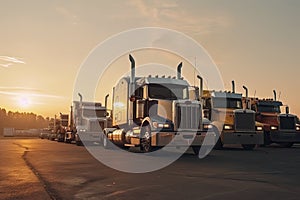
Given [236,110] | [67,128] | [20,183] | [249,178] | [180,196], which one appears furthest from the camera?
[67,128]

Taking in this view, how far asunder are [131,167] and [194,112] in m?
5.69

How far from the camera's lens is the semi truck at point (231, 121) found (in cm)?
2219

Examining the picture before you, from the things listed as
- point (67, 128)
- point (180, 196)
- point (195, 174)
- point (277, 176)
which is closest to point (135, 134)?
point (195, 174)

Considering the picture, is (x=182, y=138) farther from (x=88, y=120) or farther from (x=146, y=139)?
(x=88, y=120)

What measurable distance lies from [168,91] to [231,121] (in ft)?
18.7

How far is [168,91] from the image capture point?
18.4 meters

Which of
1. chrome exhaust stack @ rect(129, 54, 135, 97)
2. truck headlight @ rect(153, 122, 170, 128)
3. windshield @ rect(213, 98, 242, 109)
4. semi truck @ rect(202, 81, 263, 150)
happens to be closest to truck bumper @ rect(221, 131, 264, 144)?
semi truck @ rect(202, 81, 263, 150)

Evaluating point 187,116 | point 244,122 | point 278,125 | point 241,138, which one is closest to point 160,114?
point 187,116

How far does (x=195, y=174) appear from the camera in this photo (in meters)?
10.6

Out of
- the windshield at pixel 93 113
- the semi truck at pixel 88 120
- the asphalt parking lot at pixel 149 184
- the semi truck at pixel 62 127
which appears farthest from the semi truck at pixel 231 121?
the semi truck at pixel 62 127

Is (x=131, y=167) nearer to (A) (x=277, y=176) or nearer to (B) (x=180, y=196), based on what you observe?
(A) (x=277, y=176)

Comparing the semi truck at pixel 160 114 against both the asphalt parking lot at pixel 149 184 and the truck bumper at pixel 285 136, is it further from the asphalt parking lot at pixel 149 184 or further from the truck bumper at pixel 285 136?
the truck bumper at pixel 285 136

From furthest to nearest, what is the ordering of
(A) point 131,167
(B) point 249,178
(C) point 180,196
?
(A) point 131,167
(B) point 249,178
(C) point 180,196

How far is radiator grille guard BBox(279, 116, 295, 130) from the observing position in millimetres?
25609
